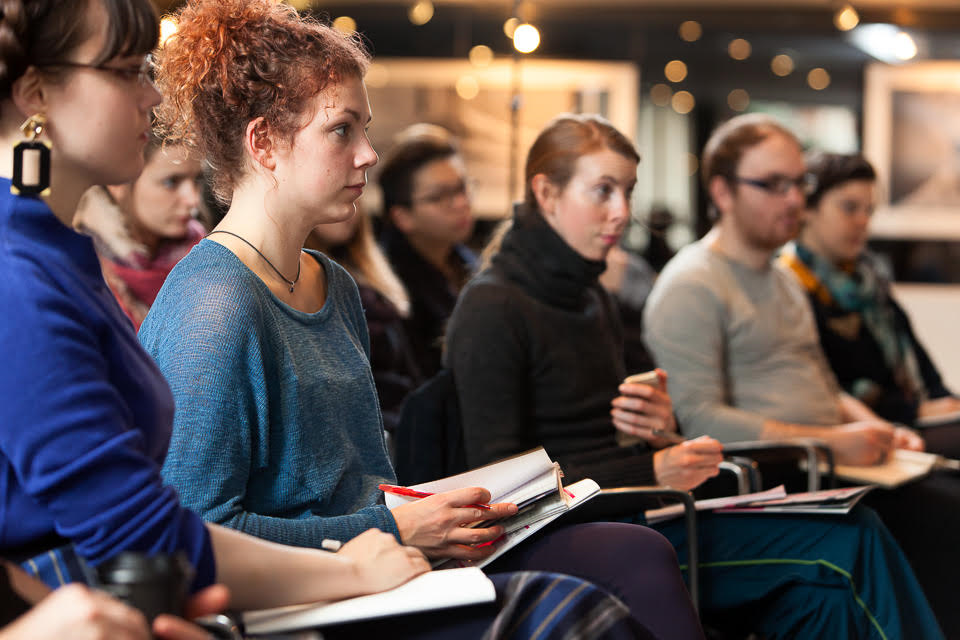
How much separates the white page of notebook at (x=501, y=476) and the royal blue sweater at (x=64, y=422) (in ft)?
1.50

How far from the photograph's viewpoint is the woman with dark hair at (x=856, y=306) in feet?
11.5

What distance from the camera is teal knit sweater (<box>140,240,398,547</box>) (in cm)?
126

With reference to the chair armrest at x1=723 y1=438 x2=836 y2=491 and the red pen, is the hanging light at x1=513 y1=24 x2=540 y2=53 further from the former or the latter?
the red pen

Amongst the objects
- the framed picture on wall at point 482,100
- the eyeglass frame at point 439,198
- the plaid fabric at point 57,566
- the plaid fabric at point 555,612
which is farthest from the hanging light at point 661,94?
the plaid fabric at point 57,566

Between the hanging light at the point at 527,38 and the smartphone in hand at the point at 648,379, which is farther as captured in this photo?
the hanging light at the point at 527,38

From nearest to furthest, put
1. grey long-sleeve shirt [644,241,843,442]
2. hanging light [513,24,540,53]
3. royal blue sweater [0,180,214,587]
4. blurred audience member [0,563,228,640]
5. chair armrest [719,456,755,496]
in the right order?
blurred audience member [0,563,228,640], royal blue sweater [0,180,214,587], chair armrest [719,456,755,496], grey long-sleeve shirt [644,241,843,442], hanging light [513,24,540,53]

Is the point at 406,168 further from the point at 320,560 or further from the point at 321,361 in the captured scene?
the point at 320,560

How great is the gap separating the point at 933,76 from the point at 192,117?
5.54 m

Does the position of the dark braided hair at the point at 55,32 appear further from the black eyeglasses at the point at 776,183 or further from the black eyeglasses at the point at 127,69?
the black eyeglasses at the point at 776,183

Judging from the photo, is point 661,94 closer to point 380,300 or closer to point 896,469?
point 380,300

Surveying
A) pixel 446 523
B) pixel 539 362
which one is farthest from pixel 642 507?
pixel 446 523

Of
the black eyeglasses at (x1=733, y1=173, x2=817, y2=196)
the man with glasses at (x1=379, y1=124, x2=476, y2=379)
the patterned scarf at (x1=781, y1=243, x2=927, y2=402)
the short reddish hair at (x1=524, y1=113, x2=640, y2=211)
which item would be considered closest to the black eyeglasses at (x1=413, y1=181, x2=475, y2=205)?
the man with glasses at (x1=379, y1=124, x2=476, y2=379)

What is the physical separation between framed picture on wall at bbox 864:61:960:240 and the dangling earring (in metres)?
5.64

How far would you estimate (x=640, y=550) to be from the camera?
1.52 metres
